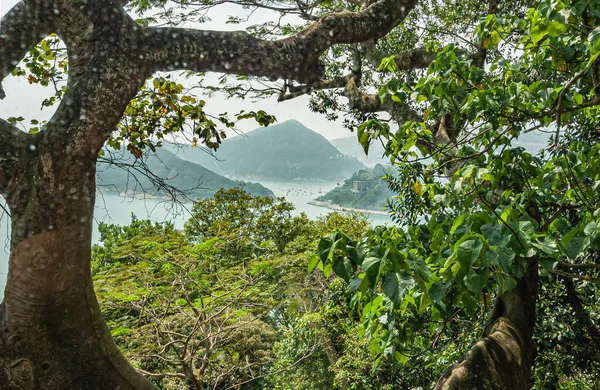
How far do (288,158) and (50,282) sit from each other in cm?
3526

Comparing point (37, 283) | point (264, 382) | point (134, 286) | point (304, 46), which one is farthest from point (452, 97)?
point (264, 382)

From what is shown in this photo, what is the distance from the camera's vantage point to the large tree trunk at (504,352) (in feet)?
4.36

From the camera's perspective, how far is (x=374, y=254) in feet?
3.18

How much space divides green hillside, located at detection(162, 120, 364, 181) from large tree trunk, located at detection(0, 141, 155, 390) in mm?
23308

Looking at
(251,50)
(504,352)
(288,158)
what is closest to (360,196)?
(504,352)

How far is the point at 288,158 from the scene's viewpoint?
1425 inches

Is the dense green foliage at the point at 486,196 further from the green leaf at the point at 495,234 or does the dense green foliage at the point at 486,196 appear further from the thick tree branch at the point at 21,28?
the thick tree branch at the point at 21,28

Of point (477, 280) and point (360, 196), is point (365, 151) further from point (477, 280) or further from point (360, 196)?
point (360, 196)

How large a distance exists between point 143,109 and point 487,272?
212cm

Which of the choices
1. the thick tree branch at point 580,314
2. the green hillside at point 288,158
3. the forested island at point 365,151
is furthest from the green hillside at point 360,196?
the forested island at point 365,151

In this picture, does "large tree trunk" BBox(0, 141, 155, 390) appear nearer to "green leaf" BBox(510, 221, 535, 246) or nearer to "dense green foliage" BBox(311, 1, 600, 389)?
"dense green foliage" BBox(311, 1, 600, 389)

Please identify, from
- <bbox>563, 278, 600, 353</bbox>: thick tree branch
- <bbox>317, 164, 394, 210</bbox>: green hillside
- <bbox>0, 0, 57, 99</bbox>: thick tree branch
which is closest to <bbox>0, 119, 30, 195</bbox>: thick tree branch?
<bbox>0, 0, 57, 99</bbox>: thick tree branch

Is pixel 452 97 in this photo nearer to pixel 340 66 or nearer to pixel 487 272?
pixel 487 272

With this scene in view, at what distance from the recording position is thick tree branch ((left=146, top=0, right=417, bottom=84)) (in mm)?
1281
